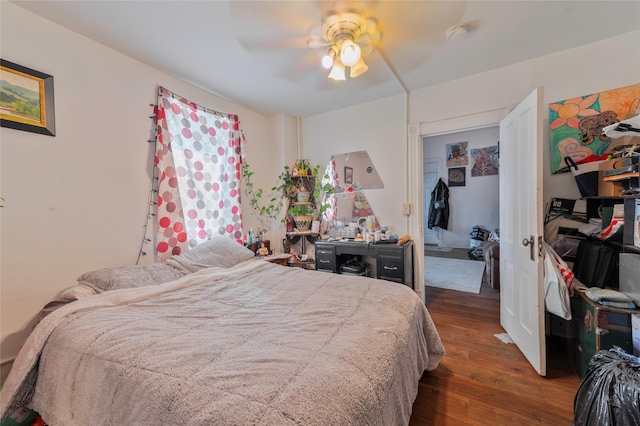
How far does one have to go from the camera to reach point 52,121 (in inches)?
68.1

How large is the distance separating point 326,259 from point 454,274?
Answer: 2531mm

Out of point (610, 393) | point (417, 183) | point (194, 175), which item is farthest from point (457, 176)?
point (194, 175)

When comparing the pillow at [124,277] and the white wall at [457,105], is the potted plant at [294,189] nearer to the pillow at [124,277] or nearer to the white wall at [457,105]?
the white wall at [457,105]

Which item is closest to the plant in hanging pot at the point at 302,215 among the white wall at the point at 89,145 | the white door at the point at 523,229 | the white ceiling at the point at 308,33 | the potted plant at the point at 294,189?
the potted plant at the point at 294,189

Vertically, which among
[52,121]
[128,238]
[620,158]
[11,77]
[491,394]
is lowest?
[491,394]

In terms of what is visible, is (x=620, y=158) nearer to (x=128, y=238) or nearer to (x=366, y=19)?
(x=366, y=19)

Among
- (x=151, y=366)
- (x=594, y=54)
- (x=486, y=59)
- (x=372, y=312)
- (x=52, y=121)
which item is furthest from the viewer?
(x=486, y=59)

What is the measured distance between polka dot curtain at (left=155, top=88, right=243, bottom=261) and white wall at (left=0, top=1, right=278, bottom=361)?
0.13 metres

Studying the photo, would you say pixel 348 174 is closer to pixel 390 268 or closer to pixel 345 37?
pixel 390 268

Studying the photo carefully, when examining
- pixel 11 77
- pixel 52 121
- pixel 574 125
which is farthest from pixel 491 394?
pixel 11 77

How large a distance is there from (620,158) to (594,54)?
1.12 metres

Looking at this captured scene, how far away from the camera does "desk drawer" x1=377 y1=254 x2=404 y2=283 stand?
8.63 feet

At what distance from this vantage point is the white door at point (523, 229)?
1792 mm

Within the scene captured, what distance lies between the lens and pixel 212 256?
236cm
